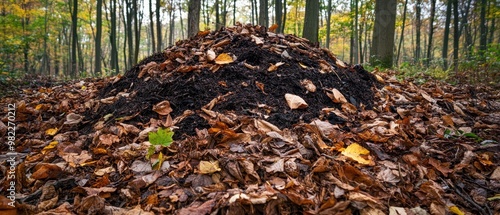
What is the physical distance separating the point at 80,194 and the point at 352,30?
1677cm

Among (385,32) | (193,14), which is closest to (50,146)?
(193,14)

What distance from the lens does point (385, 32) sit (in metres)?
7.03

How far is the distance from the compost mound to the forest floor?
0.05ft

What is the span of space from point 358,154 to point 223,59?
1786mm

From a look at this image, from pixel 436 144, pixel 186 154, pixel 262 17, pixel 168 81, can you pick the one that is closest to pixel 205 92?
pixel 168 81

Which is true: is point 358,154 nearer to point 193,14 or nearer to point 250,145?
point 250,145

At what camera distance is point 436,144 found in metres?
2.14

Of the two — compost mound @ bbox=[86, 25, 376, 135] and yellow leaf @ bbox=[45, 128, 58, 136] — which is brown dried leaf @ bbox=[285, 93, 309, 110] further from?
yellow leaf @ bbox=[45, 128, 58, 136]

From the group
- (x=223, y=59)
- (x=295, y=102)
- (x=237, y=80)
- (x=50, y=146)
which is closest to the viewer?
(x=50, y=146)

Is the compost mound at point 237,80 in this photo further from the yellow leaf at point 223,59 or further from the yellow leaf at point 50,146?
the yellow leaf at point 50,146

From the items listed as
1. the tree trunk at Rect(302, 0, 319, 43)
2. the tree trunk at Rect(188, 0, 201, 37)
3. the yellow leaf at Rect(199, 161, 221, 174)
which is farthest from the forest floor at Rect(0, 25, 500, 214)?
the tree trunk at Rect(188, 0, 201, 37)

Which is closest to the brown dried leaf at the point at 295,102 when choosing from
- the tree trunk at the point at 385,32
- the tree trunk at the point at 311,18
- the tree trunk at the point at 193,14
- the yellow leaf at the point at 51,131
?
the yellow leaf at the point at 51,131

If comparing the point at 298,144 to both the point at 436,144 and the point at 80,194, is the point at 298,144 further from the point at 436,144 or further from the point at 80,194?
the point at 80,194

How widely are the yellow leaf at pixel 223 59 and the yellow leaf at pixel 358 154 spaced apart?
1.66 metres
